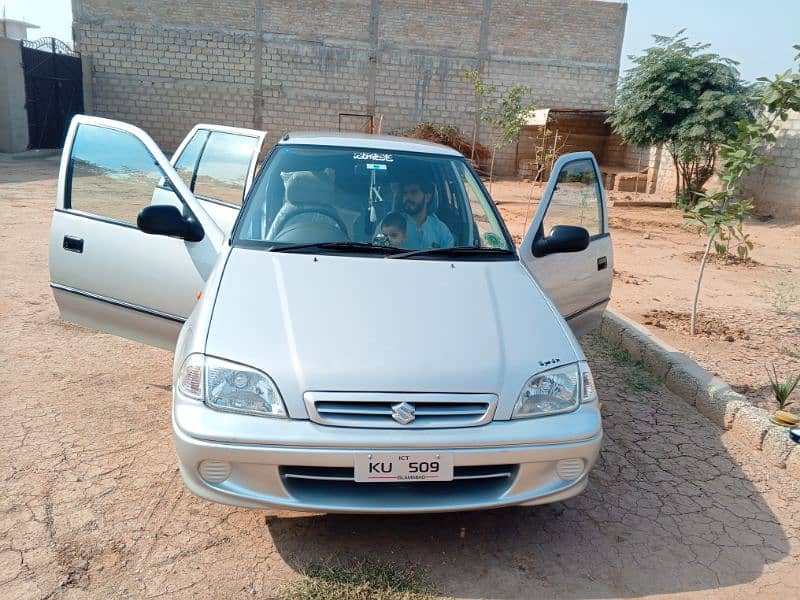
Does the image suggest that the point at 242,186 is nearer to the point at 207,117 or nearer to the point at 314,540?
the point at 314,540

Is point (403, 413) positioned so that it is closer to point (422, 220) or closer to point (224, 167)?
point (422, 220)

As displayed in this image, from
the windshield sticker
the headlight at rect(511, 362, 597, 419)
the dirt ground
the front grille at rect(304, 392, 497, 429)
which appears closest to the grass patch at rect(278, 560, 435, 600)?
the front grille at rect(304, 392, 497, 429)

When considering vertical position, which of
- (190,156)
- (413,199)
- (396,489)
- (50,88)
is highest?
(50,88)

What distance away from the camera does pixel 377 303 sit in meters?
2.69

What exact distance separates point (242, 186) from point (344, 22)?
1997cm

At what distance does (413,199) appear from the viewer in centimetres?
354

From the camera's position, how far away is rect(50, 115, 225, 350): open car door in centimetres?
341

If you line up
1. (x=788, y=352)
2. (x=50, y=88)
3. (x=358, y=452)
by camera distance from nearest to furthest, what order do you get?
(x=358, y=452) < (x=788, y=352) < (x=50, y=88)

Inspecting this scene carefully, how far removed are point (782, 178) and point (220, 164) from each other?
12487 millimetres

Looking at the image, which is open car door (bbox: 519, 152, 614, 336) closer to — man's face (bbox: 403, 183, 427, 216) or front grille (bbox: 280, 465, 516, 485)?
man's face (bbox: 403, 183, 427, 216)

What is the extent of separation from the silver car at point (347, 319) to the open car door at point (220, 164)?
23.8 inches

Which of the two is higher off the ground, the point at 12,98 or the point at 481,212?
the point at 12,98

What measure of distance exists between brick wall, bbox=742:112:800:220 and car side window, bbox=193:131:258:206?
11.7 metres

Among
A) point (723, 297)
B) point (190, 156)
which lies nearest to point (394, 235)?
point (190, 156)
